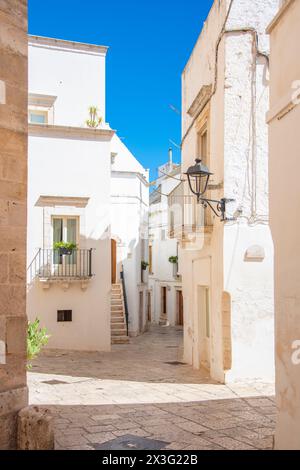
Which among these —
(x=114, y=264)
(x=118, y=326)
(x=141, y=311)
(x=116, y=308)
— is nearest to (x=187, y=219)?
(x=118, y=326)

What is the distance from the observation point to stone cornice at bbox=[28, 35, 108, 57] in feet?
54.2

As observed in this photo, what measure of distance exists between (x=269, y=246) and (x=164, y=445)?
495 centimetres

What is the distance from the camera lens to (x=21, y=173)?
564cm

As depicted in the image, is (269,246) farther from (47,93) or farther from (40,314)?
(47,93)

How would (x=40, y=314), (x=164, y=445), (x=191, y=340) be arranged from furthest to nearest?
(x=40, y=314)
(x=191, y=340)
(x=164, y=445)

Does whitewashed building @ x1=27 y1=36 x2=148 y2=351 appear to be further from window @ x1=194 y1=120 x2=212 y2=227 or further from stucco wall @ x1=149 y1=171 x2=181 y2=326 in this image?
stucco wall @ x1=149 y1=171 x2=181 y2=326

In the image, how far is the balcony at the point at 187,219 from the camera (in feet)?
34.7

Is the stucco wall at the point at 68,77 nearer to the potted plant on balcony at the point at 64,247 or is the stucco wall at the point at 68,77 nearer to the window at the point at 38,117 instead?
the window at the point at 38,117

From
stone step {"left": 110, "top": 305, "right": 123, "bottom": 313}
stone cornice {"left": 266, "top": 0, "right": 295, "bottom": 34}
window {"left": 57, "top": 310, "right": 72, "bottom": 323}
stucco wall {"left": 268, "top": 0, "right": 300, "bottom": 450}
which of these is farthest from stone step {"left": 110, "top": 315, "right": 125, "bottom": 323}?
stone cornice {"left": 266, "top": 0, "right": 295, "bottom": 34}

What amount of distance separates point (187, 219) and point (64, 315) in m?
5.78

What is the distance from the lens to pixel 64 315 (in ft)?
51.6

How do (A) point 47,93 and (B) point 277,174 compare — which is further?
(A) point 47,93

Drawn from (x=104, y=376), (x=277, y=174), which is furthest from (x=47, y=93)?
(x=277, y=174)

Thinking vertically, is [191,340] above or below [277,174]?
below
